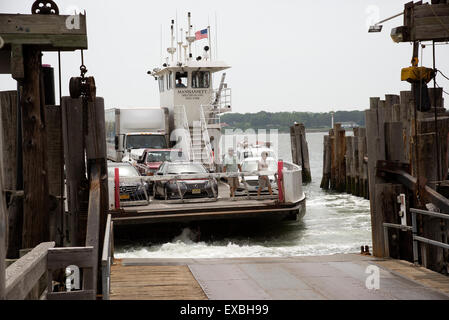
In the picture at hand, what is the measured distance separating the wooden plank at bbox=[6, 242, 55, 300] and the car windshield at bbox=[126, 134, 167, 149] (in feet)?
80.9

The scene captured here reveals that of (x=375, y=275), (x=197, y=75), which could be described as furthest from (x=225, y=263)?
(x=197, y=75)

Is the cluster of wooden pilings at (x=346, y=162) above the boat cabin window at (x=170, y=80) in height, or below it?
below

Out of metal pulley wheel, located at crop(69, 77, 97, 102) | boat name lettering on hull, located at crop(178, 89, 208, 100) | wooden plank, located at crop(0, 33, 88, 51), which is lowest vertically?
metal pulley wheel, located at crop(69, 77, 97, 102)

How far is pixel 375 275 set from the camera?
27.9ft

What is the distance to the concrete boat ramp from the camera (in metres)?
7.48

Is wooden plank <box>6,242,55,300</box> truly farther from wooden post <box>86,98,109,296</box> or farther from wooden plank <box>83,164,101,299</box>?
wooden post <box>86,98,109,296</box>

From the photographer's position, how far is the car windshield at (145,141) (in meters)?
29.4

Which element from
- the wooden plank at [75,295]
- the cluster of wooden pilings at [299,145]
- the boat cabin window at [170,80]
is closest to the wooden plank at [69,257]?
the wooden plank at [75,295]

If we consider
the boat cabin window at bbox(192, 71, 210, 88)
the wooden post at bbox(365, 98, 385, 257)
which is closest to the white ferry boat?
the boat cabin window at bbox(192, 71, 210, 88)

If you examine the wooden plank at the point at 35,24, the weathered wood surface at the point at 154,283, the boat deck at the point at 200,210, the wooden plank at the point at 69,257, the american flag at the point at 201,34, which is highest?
the american flag at the point at 201,34

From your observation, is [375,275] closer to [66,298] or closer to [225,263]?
[225,263]

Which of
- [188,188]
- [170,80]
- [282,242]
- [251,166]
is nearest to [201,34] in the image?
[170,80]

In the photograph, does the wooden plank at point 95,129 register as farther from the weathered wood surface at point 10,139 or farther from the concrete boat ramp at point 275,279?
the concrete boat ramp at point 275,279

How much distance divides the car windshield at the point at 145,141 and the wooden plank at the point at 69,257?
24.6 meters
